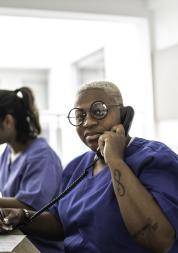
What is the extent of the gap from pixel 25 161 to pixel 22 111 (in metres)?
0.22

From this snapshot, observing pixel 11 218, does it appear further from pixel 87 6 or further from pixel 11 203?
pixel 87 6

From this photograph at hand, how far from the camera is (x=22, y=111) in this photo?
165 centimetres

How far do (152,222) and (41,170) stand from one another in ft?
2.34

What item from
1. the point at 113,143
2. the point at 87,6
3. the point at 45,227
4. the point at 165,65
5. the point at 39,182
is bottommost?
the point at 45,227

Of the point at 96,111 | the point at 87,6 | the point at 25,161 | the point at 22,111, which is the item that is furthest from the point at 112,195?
the point at 87,6

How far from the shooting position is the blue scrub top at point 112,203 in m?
0.93

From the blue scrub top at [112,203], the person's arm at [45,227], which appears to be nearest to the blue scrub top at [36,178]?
the person's arm at [45,227]

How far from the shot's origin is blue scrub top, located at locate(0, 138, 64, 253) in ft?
4.74

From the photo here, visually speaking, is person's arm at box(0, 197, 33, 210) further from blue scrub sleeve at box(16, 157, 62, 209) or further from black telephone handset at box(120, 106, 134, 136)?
black telephone handset at box(120, 106, 134, 136)

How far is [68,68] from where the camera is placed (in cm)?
320

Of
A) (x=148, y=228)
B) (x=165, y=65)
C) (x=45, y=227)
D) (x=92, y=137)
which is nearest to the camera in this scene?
(x=148, y=228)

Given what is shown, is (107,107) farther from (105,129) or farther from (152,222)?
(152,222)

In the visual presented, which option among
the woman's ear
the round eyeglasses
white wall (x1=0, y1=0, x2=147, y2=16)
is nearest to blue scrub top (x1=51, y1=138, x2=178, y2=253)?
the round eyeglasses

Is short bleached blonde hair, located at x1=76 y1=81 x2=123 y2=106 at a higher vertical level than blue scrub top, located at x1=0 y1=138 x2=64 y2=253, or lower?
higher
